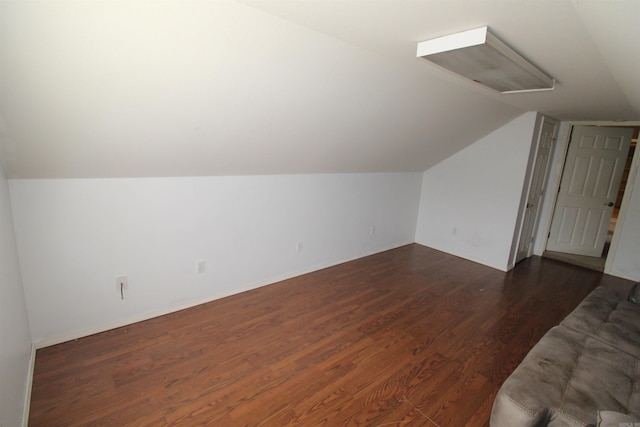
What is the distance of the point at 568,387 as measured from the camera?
4.93ft

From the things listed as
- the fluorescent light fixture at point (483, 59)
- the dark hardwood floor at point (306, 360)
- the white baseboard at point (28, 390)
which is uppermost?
the fluorescent light fixture at point (483, 59)

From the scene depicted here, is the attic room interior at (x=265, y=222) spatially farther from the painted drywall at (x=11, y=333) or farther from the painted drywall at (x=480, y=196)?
the painted drywall at (x=480, y=196)

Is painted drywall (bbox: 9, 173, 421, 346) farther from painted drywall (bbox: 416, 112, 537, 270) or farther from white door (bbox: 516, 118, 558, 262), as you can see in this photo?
white door (bbox: 516, 118, 558, 262)

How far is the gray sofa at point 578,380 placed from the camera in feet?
4.49

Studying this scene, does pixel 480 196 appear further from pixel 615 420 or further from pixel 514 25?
pixel 615 420

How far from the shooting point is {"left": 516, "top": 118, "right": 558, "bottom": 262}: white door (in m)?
4.22

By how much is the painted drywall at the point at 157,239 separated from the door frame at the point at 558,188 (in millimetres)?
3153

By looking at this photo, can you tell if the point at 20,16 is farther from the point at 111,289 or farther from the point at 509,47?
the point at 509,47

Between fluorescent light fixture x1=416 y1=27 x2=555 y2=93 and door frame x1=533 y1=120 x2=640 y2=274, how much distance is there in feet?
9.69

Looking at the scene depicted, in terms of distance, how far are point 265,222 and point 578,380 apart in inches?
102

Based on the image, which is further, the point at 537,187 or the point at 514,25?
the point at 537,187

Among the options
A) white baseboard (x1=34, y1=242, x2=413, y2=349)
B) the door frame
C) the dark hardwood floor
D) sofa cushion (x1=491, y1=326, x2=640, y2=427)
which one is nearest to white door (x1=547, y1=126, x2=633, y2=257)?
the door frame

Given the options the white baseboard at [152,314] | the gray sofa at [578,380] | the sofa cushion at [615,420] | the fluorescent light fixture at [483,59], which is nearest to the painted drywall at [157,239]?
the white baseboard at [152,314]

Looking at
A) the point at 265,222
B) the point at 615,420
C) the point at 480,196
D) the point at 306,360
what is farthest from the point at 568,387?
the point at 480,196
